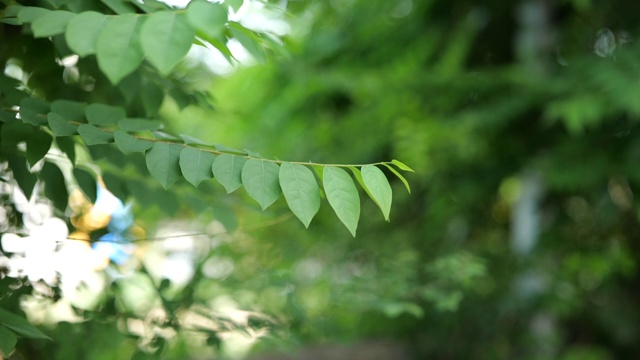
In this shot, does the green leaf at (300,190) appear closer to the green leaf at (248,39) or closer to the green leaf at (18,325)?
the green leaf at (248,39)

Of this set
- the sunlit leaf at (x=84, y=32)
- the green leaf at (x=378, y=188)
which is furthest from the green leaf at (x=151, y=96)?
the green leaf at (x=378, y=188)

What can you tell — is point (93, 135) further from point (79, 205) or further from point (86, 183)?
point (79, 205)

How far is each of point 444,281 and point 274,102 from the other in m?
1.86

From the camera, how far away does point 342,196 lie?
39.3 inches

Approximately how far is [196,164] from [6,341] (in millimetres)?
388

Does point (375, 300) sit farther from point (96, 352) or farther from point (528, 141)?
point (528, 141)

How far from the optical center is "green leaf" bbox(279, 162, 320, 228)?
0.99 m

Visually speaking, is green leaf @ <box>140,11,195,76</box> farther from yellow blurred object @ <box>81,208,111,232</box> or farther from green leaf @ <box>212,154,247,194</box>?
yellow blurred object @ <box>81,208,111,232</box>

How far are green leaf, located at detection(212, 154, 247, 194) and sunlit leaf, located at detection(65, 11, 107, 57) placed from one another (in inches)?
10.1

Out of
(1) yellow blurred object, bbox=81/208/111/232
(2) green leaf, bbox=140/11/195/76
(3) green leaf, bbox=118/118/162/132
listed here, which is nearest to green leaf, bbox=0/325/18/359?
(3) green leaf, bbox=118/118/162/132

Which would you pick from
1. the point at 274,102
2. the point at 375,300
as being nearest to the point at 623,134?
the point at 375,300

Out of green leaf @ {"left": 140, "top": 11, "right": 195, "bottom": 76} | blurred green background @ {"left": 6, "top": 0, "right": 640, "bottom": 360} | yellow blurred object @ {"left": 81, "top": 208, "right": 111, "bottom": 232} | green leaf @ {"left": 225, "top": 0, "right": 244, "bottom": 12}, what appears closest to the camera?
green leaf @ {"left": 140, "top": 11, "right": 195, "bottom": 76}

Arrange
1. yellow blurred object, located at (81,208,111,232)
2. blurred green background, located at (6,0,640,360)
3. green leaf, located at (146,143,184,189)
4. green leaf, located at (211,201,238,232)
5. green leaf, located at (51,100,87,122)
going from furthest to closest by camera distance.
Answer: blurred green background, located at (6,0,640,360), yellow blurred object, located at (81,208,111,232), green leaf, located at (211,201,238,232), green leaf, located at (51,100,87,122), green leaf, located at (146,143,184,189)

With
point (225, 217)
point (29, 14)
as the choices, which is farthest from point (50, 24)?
point (225, 217)
